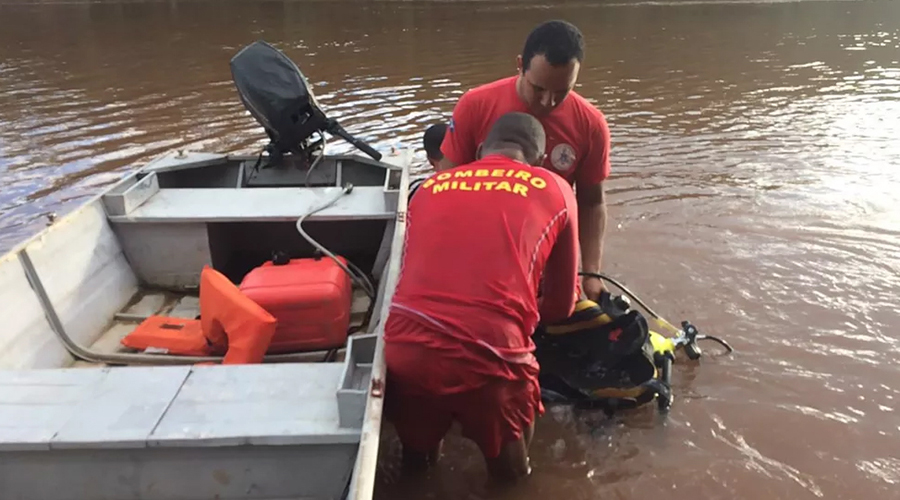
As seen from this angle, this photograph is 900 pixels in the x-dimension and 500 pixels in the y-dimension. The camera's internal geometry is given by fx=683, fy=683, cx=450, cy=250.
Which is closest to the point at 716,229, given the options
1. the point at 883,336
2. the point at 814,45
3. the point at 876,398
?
the point at 883,336

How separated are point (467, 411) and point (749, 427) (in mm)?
1954

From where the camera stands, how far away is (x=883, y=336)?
4324 millimetres

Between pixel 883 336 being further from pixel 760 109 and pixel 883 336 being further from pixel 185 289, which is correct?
pixel 760 109

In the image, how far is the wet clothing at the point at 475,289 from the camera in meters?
2.24

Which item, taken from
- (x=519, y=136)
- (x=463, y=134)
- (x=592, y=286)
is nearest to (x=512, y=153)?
(x=519, y=136)

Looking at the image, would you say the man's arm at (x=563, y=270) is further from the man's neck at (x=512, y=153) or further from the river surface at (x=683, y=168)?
the river surface at (x=683, y=168)

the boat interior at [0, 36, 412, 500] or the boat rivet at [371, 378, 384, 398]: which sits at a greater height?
the boat rivet at [371, 378, 384, 398]

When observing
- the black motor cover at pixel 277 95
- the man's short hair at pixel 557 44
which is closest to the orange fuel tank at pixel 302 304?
the man's short hair at pixel 557 44

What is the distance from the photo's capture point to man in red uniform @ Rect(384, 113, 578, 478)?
7.34 feet

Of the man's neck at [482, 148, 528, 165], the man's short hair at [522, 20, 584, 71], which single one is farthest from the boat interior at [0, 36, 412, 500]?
the man's short hair at [522, 20, 584, 71]

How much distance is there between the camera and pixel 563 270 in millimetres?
2562

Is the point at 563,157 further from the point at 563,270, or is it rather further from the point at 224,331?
the point at 224,331

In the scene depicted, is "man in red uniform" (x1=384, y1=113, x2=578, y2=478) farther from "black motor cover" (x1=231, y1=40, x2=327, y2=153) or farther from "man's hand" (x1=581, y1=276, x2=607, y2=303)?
"black motor cover" (x1=231, y1=40, x2=327, y2=153)

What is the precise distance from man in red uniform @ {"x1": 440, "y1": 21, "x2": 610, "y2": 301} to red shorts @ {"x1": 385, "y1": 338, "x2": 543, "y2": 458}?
108 cm
